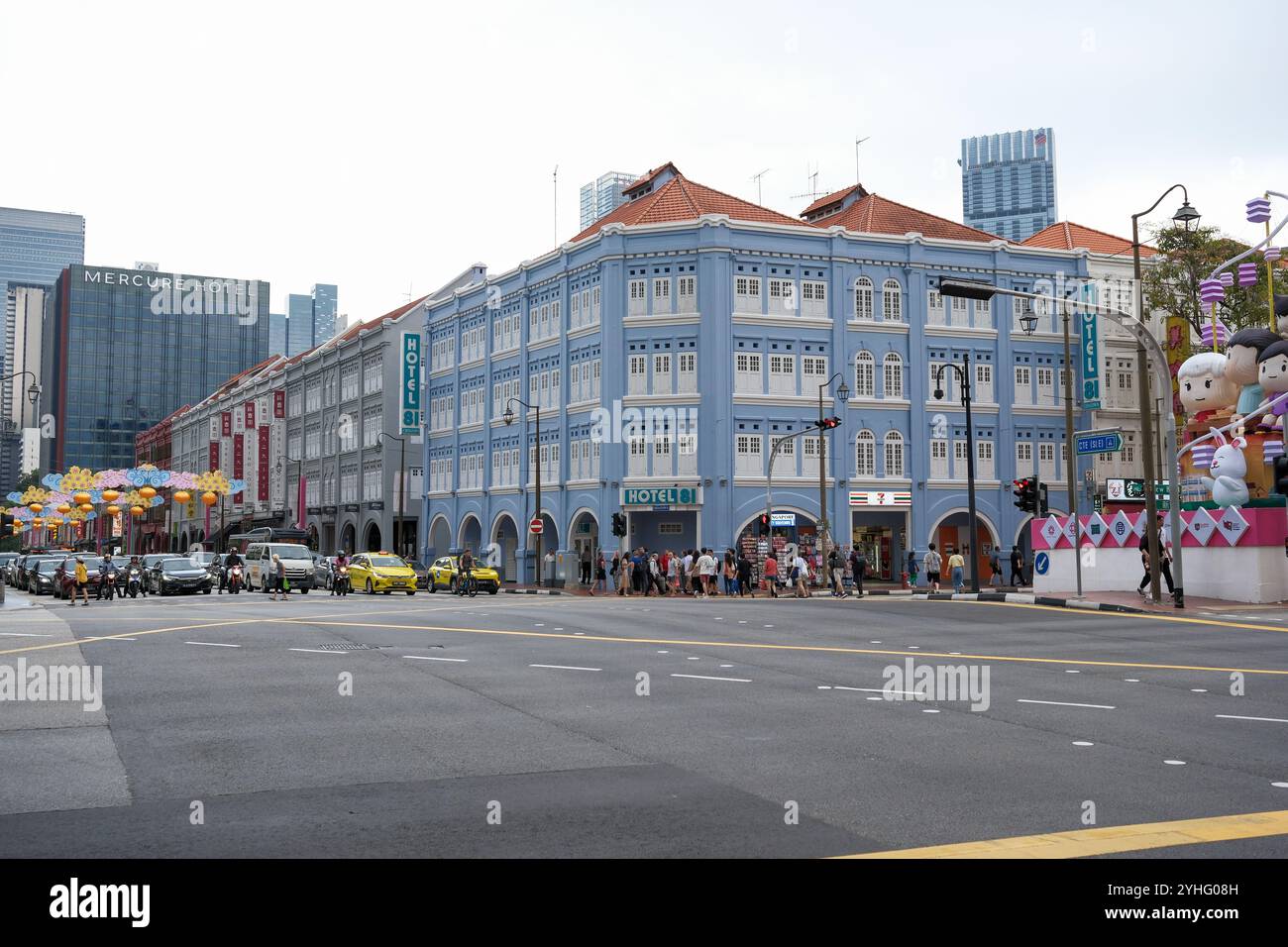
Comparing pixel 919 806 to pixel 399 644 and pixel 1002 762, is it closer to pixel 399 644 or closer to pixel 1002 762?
pixel 1002 762

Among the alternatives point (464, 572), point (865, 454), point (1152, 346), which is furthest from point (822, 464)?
point (1152, 346)

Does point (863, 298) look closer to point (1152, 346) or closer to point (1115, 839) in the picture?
point (1152, 346)

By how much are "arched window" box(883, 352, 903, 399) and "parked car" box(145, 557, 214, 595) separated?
96.1ft

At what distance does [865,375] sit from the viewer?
166 feet

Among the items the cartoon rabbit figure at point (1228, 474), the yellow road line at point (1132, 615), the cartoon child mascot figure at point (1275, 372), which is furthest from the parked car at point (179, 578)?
the cartoon child mascot figure at point (1275, 372)

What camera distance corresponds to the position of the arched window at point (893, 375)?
50.9 meters

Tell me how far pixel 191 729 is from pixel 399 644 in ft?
→ 26.1

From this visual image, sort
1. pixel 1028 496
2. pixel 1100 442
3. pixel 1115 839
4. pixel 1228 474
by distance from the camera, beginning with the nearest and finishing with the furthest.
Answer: pixel 1115 839 → pixel 1100 442 → pixel 1228 474 → pixel 1028 496

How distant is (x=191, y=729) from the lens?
10.4 meters

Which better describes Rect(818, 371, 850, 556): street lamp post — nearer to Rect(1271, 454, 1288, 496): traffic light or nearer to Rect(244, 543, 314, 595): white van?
Rect(1271, 454, 1288, 496): traffic light

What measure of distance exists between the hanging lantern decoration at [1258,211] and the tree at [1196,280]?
42.5 ft

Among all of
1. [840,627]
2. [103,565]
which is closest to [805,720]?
[840,627]

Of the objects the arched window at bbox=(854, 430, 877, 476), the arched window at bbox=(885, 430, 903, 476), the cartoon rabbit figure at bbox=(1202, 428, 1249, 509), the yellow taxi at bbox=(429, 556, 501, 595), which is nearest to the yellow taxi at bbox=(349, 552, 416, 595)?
the yellow taxi at bbox=(429, 556, 501, 595)

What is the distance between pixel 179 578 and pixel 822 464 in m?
24.0
